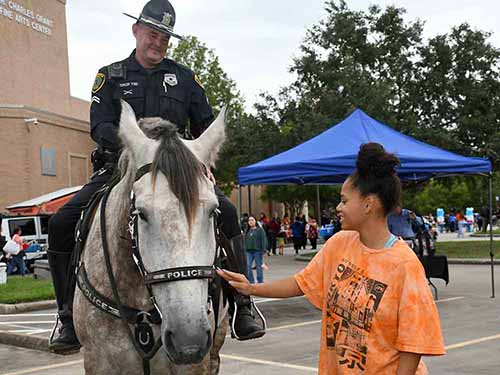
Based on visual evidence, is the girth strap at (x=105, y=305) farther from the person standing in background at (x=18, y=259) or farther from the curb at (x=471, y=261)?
the curb at (x=471, y=261)

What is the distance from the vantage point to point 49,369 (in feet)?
28.1

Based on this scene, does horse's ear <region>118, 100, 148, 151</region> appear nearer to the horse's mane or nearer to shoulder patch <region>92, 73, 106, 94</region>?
the horse's mane

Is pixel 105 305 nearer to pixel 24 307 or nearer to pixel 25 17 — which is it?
pixel 24 307

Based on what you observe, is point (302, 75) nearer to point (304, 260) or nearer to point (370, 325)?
point (304, 260)

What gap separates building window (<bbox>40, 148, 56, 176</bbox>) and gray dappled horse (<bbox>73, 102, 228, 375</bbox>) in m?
34.7

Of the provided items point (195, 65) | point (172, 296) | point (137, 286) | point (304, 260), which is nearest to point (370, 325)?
point (172, 296)

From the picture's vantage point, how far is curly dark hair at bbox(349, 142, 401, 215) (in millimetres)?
3234

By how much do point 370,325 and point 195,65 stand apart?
40.5 meters

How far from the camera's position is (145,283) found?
3.17 meters

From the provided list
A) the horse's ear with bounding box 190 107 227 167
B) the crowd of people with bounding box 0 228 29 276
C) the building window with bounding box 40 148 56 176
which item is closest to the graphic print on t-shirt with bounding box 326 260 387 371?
the horse's ear with bounding box 190 107 227 167

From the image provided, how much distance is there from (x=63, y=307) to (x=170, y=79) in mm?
1671

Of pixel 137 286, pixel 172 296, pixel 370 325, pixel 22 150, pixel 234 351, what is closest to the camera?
pixel 172 296

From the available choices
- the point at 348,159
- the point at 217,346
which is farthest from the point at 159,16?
the point at 348,159

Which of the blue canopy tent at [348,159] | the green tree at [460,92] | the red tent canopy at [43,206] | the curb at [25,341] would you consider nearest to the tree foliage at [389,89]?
the green tree at [460,92]
